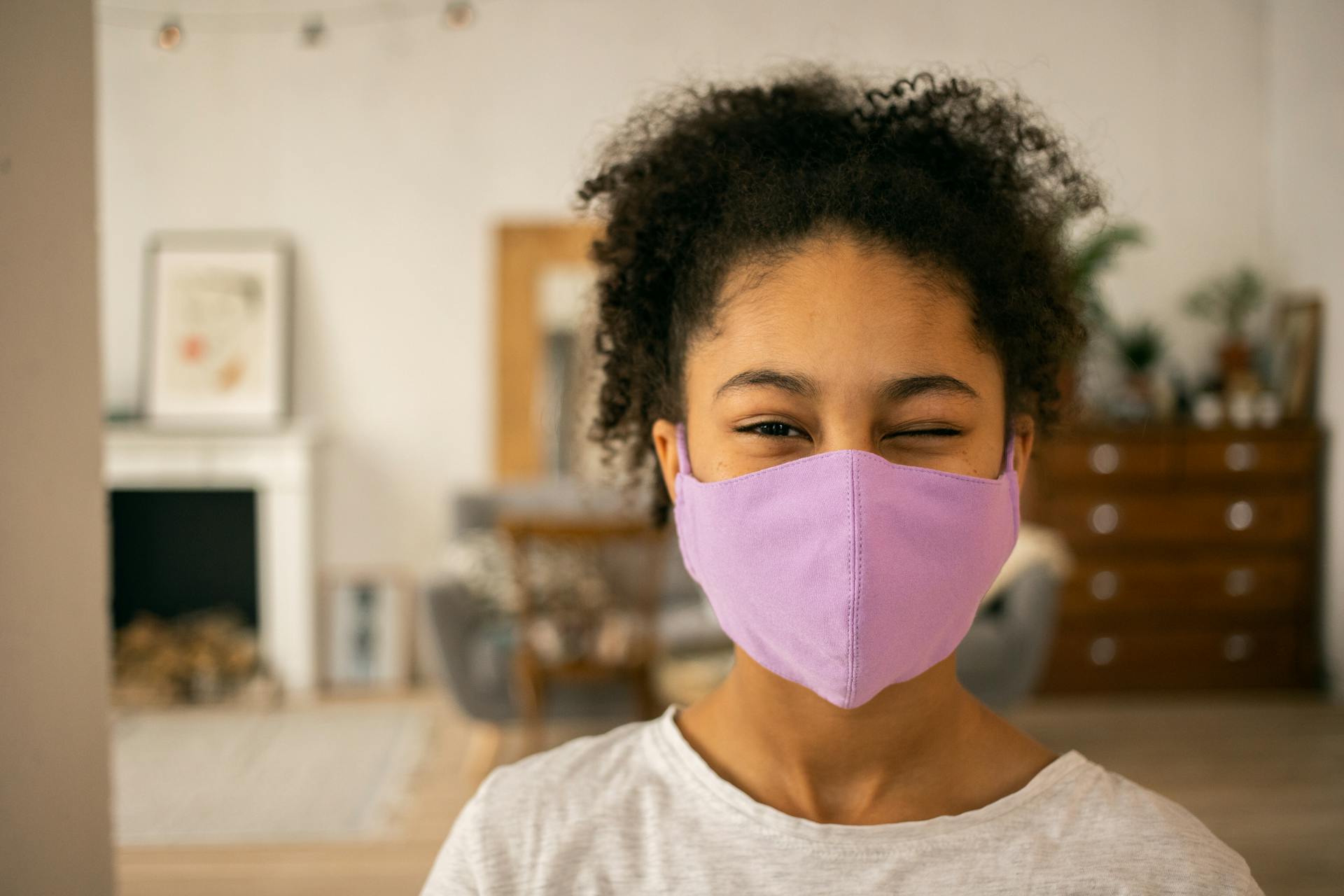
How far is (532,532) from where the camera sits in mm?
2912

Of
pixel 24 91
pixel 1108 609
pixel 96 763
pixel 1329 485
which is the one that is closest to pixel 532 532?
pixel 96 763

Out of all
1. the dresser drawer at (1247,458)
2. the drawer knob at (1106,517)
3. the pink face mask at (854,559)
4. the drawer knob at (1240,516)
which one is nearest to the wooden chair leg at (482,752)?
the drawer knob at (1106,517)

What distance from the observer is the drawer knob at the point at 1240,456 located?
4012 millimetres

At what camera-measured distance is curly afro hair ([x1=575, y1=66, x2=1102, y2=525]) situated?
80cm

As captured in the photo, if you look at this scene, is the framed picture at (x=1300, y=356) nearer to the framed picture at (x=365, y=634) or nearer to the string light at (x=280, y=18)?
the string light at (x=280, y=18)

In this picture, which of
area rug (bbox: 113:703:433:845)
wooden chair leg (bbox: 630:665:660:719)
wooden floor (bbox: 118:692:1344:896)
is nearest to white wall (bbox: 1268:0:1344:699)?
wooden floor (bbox: 118:692:1344:896)

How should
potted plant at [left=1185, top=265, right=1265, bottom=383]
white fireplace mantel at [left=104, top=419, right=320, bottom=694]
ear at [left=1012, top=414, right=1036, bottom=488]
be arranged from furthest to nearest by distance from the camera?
potted plant at [left=1185, top=265, right=1265, bottom=383], white fireplace mantel at [left=104, top=419, right=320, bottom=694], ear at [left=1012, top=414, right=1036, bottom=488]

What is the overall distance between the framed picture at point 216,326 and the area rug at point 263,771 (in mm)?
1309

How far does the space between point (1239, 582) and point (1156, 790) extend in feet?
4.38

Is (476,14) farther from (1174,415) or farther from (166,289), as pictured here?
(1174,415)

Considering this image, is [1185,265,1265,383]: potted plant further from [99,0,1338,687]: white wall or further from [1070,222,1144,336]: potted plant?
[1070,222,1144,336]: potted plant

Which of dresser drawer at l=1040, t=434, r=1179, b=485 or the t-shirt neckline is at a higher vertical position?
dresser drawer at l=1040, t=434, r=1179, b=485

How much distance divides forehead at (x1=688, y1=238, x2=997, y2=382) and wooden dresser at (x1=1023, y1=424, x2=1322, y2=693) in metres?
3.45

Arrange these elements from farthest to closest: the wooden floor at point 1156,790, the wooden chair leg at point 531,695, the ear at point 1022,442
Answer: the wooden chair leg at point 531,695 → the wooden floor at point 1156,790 → the ear at point 1022,442
